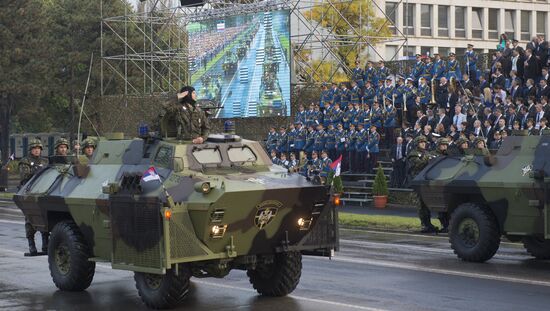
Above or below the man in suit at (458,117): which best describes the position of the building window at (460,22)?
above

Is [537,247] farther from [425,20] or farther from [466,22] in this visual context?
[466,22]

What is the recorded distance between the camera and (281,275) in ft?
43.5

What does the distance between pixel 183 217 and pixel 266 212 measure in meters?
1.09

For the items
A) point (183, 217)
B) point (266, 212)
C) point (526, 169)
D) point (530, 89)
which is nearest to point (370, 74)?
point (530, 89)

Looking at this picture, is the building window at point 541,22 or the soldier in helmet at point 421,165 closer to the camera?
the soldier in helmet at point 421,165

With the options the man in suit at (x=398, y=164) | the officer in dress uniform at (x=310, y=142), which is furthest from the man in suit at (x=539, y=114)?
the officer in dress uniform at (x=310, y=142)

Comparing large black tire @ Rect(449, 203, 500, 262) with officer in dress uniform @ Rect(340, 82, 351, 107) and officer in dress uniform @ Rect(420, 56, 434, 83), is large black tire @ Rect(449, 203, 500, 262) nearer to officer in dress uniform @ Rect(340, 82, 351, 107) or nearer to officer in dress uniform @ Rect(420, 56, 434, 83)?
officer in dress uniform @ Rect(420, 56, 434, 83)

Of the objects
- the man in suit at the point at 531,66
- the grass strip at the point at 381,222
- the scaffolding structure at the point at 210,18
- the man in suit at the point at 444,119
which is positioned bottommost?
the grass strip at the point at 381,222

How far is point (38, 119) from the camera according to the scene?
63438 mm

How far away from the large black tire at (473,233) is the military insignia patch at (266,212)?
17.9ft

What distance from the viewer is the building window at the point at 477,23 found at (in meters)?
74.8

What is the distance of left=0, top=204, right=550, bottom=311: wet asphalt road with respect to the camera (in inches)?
496

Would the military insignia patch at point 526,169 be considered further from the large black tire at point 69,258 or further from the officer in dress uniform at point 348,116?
the officer in dress uniform at point 348,116

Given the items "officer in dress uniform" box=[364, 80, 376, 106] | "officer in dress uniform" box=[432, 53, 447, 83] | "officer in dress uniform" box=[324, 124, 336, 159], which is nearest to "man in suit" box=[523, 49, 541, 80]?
"officer in dress uniform" box=[432, 53, 447, 83]
